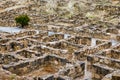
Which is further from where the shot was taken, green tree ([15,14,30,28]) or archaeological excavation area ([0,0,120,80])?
green tree ([15,14,30,28])

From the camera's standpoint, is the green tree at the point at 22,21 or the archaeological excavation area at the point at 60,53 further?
the green tree at the point at 22,21

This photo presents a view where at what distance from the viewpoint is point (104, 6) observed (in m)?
43.4

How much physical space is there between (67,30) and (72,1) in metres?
17.8

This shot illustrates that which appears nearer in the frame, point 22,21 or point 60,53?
point 60,53

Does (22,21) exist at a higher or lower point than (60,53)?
lower

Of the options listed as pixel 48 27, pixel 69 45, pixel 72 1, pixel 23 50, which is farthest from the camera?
pixel 72 1

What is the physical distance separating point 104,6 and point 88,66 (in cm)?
2632

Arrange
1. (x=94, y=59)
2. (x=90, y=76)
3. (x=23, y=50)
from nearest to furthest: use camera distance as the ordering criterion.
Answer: (x=90, y=76), (x=94, y=59), (x=23, y=50)

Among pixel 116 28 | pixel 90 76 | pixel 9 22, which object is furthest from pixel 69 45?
pixel 9 22

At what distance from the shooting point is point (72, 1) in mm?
47094

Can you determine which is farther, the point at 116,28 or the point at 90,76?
the point at 116,28

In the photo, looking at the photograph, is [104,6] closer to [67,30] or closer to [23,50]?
[67,30]

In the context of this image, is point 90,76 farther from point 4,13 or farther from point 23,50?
point 4,13

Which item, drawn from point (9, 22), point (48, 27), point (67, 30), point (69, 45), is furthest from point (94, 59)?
point (9, 22)
